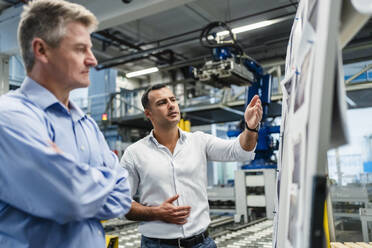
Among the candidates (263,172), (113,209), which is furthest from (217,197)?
(113,209)

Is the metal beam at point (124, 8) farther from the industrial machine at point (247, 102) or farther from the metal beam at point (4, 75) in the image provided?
the metal beam at point (4, 75)

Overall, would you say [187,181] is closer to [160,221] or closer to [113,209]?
[160,221]

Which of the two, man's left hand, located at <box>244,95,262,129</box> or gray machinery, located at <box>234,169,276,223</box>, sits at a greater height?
man's left hand, located at <box>244,95,262,129</box>

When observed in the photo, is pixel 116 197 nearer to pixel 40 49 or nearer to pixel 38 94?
pixel 38 94

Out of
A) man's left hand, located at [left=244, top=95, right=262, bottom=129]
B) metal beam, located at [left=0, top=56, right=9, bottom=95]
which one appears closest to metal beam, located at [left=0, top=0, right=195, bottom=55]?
metal beam, located at [left=0, top=56, right=9, bottom=95]

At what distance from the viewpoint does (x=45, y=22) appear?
3.83 feet

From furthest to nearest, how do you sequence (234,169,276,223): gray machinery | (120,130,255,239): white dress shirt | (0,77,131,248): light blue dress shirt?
(234,169,276,223): gray machinery, (120,130,255,239): white dress shirt, (0,77,131,248): light blue dress shirt

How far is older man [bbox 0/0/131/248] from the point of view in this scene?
1.00 metres

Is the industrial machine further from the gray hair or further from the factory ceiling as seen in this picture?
the gray hair

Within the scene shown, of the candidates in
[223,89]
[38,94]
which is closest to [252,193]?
[223,89]

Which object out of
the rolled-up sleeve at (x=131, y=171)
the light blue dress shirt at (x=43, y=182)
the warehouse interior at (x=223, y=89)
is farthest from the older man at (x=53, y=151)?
the warehouse interior at (x=223, y=89)

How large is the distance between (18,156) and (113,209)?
1.30 ft

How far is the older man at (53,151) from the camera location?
3.28 ft

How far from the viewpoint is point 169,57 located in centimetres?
1252
